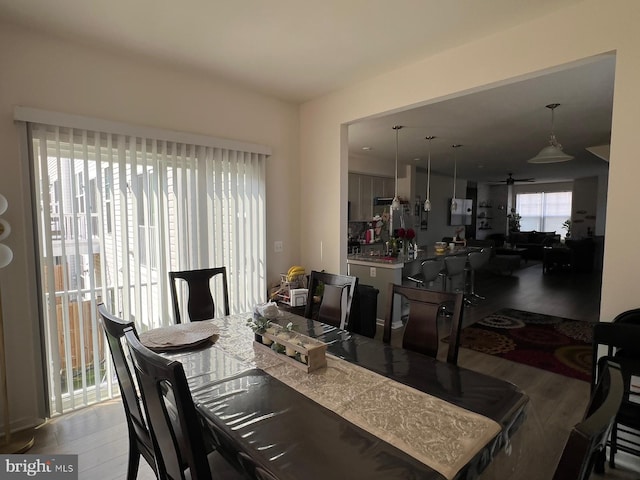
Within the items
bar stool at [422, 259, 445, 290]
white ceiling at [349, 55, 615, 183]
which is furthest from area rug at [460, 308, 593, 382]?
white ceiling at [349, 55, 615, 183]

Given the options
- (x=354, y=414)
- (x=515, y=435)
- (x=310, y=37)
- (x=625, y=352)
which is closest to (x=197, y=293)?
(x=354, y=414)

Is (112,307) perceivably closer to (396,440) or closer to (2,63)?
(2,63)

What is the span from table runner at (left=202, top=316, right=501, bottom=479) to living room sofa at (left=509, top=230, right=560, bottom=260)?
423 inches

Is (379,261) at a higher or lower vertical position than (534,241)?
higher

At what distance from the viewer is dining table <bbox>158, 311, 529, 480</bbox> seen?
0.99 metres

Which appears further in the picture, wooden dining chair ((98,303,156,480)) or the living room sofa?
the living room sofa

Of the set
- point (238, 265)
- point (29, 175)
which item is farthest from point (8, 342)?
point (238, 265)

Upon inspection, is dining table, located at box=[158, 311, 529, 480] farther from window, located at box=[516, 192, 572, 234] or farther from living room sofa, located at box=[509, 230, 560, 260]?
window, located at box=[516, 192, 572, 234]

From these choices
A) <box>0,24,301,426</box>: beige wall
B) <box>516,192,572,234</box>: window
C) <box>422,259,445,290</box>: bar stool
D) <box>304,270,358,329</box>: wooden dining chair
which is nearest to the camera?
<box>0,24,301,426</box>: beige wall

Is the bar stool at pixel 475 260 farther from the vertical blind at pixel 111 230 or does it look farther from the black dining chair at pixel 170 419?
the black dining chair at pixel 170 419

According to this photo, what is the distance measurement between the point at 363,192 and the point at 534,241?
7772mm

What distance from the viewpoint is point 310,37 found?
93.4 inches

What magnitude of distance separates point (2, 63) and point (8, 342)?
1.82 metres

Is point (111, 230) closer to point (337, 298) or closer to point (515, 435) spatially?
point (337, 298)
